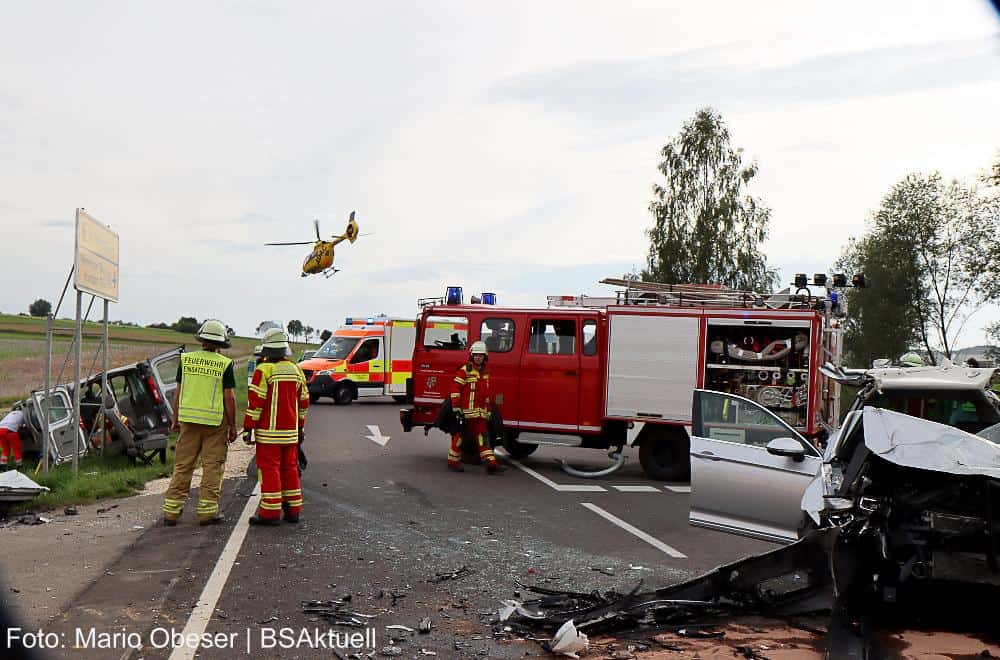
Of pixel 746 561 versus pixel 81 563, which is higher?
pixel 746 561

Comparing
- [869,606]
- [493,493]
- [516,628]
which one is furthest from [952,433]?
[493,493]

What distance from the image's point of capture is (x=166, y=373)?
1273 cm

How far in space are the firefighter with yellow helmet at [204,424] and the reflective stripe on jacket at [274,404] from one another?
0.22 m

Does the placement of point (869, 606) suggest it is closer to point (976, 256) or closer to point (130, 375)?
point (130, 375)

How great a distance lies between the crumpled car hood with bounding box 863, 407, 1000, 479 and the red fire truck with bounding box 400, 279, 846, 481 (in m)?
7.18

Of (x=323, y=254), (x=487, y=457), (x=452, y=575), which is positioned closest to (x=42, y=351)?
(x=323, y=254)

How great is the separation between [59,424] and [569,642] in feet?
29.5

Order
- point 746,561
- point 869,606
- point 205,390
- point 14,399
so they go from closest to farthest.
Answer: point 869,606 → point 746,561 → point 205,390 → point 14,399

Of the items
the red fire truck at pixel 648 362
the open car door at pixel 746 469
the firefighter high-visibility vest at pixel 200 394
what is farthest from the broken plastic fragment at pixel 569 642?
the red fire truck at pixel 648 362

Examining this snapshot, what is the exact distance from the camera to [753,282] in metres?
39.8

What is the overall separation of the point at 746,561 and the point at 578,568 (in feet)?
5.34

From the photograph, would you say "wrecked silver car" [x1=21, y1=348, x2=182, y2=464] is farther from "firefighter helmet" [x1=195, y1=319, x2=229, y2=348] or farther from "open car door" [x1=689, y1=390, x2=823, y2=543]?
"open car door" [x1=689, y1=390, x2=823, y2=543]

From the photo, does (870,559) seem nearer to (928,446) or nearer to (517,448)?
(928,446)

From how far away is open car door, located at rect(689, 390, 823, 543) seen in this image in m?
6.51
